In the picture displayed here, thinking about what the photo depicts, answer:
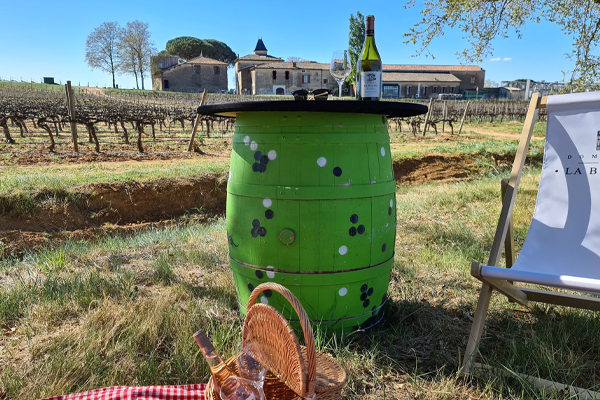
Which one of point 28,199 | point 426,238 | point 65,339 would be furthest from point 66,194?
point 426,238

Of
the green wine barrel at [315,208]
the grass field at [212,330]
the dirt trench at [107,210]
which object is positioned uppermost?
the green wine barrel at [315,208]

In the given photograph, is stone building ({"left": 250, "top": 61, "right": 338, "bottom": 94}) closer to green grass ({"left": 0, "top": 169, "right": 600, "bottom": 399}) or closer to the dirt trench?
the dirt trench

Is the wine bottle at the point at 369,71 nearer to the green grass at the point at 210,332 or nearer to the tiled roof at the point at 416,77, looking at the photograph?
the green grass at the point at 210,332

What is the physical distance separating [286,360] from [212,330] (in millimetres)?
756

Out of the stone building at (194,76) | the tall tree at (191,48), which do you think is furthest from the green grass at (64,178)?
the tall tree at (191,48)

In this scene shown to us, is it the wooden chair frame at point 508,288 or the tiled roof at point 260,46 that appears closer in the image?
the wooden chair frame at point 508,288

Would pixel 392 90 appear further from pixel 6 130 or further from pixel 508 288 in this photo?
pixel 508 288

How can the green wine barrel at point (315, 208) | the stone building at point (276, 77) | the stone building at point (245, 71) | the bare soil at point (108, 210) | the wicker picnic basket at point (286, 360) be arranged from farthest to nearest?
the stone building at point (245, 71) → the stone building at point (276, 77) → the bare soil at point (108, 210) → the green wine barrel at point (315, 208) → the wicker picnic basket at point (286, 360)

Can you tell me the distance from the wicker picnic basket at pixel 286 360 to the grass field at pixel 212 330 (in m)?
0.30

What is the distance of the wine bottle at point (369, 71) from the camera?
2.10 metres

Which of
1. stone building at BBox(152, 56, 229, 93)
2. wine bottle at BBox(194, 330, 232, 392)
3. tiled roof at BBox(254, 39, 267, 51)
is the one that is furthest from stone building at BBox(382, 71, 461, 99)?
wine bottle at BBox(194, 330, 232, 392)

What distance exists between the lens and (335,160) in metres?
1.89

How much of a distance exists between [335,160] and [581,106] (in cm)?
144

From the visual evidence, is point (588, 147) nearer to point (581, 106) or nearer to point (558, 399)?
point (581, 106)
